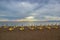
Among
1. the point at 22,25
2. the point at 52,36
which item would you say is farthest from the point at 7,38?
the point at 22,25

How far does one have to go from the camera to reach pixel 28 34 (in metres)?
13.3

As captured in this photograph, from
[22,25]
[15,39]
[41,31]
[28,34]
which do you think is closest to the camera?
[15,39]

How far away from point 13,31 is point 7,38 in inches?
66.6

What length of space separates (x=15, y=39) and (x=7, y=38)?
64 centimetres

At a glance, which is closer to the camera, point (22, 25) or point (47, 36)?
point (47, 36)

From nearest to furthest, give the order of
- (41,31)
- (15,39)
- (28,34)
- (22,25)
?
(15,39) → (28,34) → (41,31) → (22,25)

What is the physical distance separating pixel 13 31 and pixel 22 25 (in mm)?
2985

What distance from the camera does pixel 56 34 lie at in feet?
44.2

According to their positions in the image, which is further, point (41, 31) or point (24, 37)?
point (41, 31)

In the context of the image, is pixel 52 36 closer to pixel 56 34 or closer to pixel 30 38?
pixel 56 34

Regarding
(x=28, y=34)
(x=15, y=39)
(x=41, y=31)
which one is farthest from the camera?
(x=41, y=31)

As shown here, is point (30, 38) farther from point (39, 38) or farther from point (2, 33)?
point (2, 33)

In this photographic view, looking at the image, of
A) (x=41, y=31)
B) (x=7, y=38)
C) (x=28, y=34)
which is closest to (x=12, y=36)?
(x=7, y=38)

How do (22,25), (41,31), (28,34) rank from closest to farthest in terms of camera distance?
(28,34) → (41,31) → (22,25)
